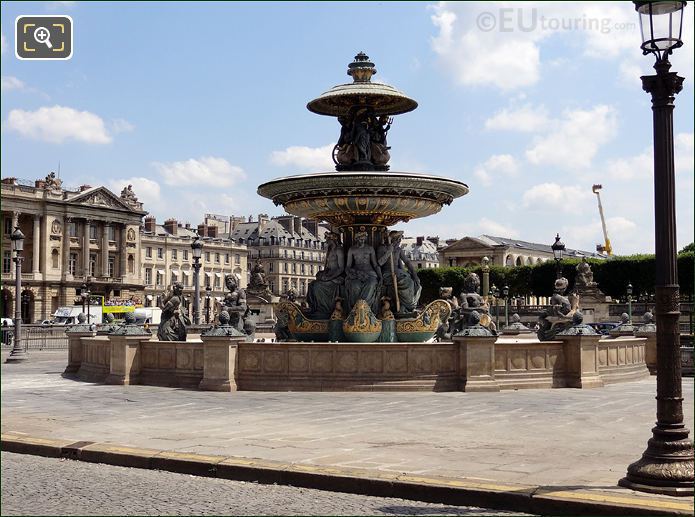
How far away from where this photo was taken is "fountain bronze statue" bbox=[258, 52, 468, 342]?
19.3 meters

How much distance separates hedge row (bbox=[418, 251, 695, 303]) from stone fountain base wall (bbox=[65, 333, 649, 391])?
5111 cm

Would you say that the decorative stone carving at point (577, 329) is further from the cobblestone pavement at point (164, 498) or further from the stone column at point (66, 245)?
the stone column at point (66, 245)

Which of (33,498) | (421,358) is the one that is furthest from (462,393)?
(33,498)

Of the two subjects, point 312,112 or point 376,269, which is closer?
point 376,269

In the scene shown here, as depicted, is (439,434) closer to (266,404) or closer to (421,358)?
(266,404)

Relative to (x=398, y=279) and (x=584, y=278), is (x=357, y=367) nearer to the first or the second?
(x=398, y=279)

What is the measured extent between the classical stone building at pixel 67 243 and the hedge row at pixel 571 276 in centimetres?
4200

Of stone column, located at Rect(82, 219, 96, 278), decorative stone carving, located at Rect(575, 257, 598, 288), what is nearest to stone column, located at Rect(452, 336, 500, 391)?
decorative stone carving, located at Rect(575, 257, 598, 288)

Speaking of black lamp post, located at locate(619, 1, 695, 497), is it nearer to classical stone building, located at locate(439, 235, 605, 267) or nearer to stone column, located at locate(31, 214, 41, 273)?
stone column, located at locate(31, 214, 41, 273)

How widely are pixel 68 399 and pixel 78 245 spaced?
9829 centimetres

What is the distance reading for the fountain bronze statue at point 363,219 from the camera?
19281mm

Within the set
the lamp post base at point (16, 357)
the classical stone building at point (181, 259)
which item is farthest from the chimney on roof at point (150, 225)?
the lamp post base at point (16, 357)

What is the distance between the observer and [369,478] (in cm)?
796

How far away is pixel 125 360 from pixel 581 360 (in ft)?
28.8
